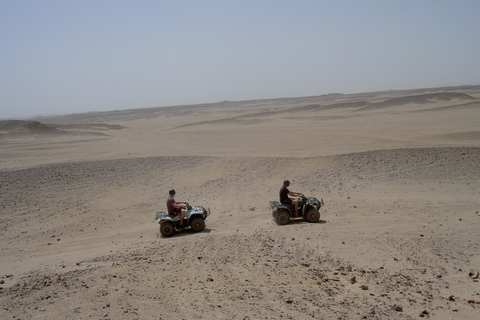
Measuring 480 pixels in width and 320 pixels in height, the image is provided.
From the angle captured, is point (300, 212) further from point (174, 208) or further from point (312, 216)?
point (174, 208)

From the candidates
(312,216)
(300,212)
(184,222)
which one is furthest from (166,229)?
(312,216)

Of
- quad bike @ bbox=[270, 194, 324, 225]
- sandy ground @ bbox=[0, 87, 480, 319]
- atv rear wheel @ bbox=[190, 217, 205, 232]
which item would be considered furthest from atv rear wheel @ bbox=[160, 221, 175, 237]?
quad bike @ bbox=[270, 194, 324, 225]

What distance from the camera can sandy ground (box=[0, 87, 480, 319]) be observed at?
5883 millimetres

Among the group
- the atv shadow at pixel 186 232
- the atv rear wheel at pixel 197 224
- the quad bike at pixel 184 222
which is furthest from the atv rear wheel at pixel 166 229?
the atv rear wheel at pixel 197 224

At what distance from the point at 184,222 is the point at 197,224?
371 mm

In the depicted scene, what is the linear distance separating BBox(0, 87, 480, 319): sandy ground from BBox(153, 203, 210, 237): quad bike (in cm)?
28

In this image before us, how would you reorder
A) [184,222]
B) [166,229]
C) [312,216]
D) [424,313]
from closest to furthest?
[424,313] → [166,229] → [184,222] → [312,216]

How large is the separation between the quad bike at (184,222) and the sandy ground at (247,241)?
28 cm

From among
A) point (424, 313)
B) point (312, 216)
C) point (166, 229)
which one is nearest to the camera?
point (424, 313)

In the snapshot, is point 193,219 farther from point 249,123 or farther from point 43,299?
point 249,123

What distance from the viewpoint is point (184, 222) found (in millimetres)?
10719

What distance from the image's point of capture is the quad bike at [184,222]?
10.5 meters

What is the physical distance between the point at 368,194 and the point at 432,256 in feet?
21.3

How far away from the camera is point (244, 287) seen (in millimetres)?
6391
